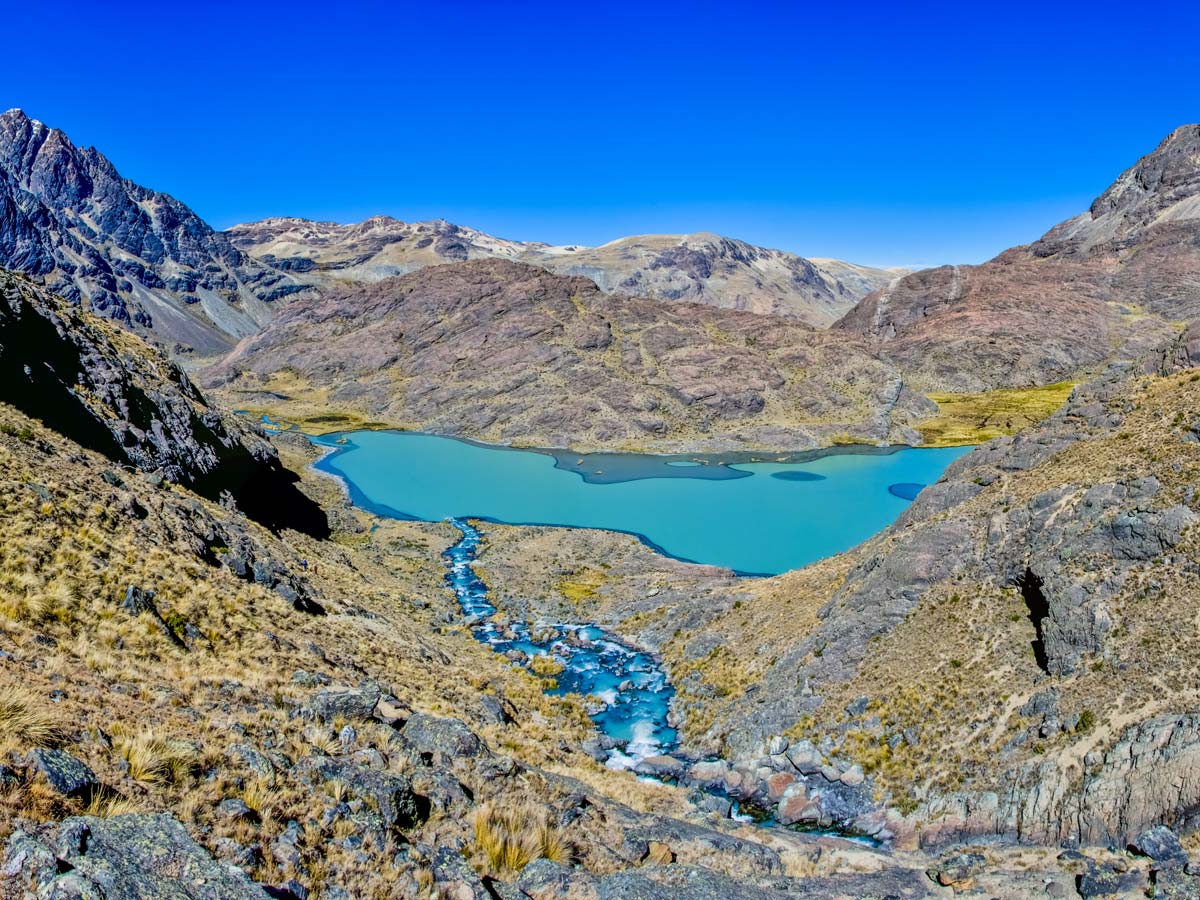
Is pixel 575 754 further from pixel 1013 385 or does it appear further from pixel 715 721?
pixel 1013 385

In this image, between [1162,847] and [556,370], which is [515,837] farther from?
[556,370]

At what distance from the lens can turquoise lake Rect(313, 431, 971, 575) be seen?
2282 inches

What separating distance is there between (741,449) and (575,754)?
3341 inches

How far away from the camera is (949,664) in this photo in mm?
22750

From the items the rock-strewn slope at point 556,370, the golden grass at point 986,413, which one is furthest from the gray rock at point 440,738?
the golden grass at point 986,413

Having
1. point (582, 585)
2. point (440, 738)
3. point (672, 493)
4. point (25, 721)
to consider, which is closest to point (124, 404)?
point (582, 585)

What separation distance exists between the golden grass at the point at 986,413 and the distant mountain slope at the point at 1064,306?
10737 mm

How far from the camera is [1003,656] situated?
21.9 metres

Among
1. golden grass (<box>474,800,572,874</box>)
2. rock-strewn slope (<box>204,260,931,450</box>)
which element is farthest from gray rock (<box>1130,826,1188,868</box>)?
rock-strewn slope (<box>204,260,931,450</box>)

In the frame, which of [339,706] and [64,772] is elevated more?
[64,772]

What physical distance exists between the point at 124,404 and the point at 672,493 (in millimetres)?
53064

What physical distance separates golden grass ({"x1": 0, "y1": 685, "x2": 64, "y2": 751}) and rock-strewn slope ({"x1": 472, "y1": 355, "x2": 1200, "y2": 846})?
736 inches

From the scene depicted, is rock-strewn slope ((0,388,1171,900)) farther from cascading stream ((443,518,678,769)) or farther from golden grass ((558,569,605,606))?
golden grass ((558,569,605,606))

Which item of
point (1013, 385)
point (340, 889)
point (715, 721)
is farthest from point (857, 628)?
point (1013, 385)
